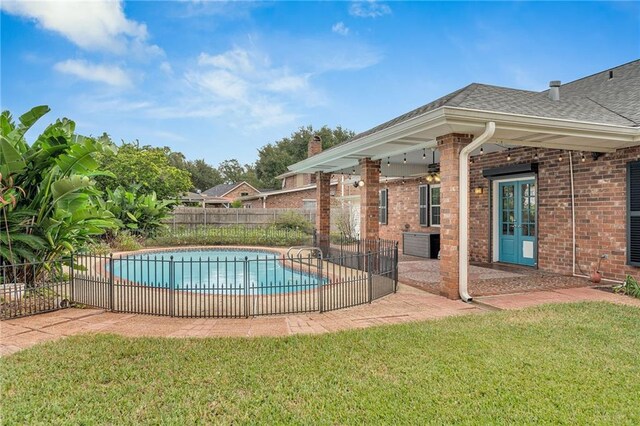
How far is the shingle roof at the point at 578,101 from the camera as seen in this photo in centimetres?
713

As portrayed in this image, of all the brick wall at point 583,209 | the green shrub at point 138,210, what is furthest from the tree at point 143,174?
the brick wall at point 583,209

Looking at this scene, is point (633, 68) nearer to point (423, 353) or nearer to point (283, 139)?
point (423, 353)

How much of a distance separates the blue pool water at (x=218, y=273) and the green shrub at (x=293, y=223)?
13.4 ft

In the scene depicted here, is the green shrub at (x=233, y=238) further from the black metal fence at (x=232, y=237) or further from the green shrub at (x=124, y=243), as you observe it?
the green shrub at (x=124, y=243)

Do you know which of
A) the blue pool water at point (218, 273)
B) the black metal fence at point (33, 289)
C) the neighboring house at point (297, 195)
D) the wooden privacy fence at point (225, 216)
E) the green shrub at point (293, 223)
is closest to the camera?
the black metal fence at point (33, 289)

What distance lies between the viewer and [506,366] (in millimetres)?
3807

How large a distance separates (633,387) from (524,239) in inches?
296

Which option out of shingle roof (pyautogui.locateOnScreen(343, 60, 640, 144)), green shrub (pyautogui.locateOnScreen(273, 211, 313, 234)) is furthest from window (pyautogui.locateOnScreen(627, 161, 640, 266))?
green shrub (pyautogui.locateOnScreen(273, 211, 313, 234))

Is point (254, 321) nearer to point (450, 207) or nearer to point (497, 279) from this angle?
point (450, 207)

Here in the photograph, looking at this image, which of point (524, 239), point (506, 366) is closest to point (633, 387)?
point (506, 366)

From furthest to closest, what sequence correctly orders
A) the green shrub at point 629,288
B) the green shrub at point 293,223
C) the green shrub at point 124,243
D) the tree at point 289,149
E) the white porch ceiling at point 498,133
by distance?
1. the tree at point 289,149
2. the green shrub at point 293,223
3. the green shrub at point 124,243
4. the green shrub at point 629,288
5. the white porch ceiling at point 498,133

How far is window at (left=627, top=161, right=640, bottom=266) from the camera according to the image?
773cm

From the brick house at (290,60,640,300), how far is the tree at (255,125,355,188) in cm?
3489

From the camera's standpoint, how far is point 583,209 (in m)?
8.76
